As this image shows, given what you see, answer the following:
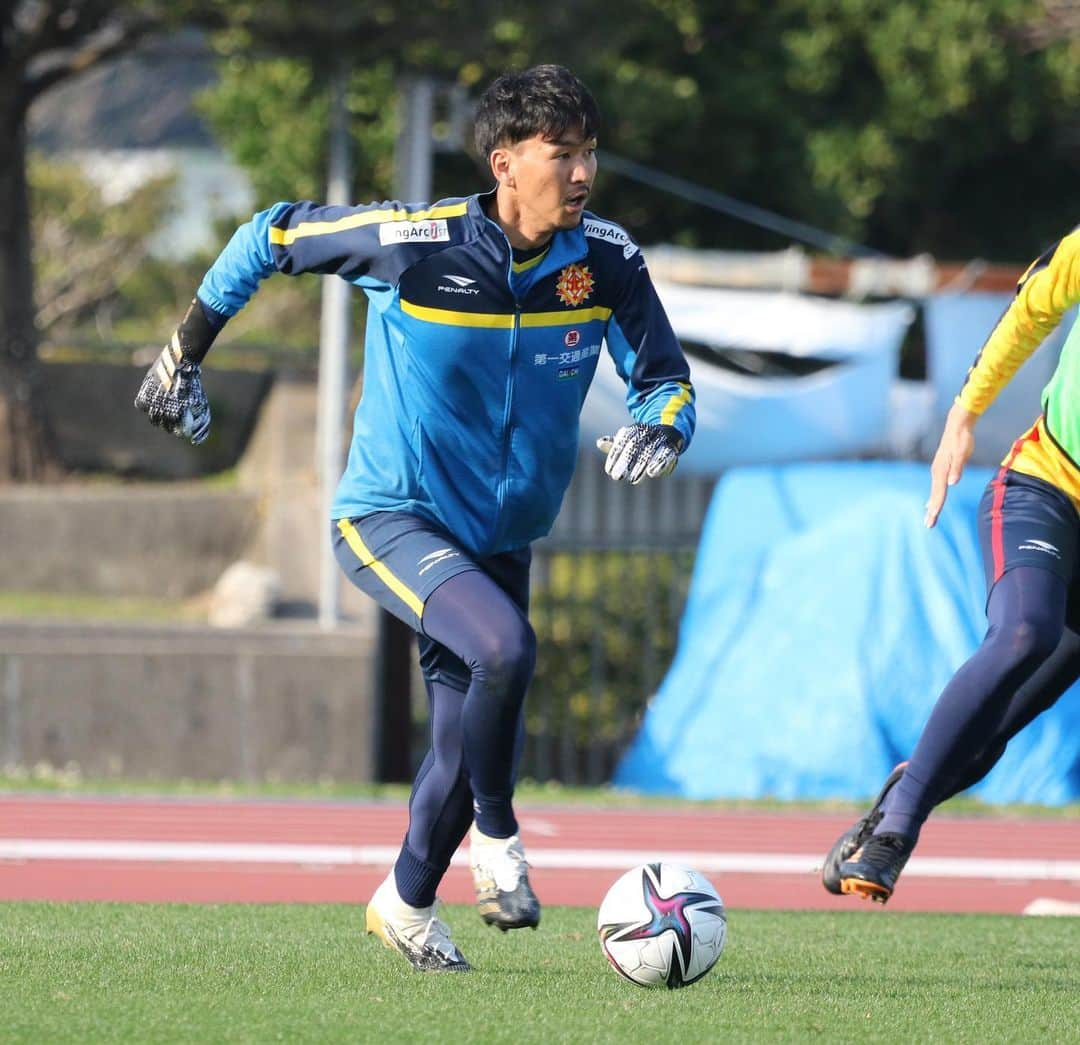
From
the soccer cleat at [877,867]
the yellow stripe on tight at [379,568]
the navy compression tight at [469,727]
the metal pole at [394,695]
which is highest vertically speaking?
the yellow stripe on tight at [379,568]

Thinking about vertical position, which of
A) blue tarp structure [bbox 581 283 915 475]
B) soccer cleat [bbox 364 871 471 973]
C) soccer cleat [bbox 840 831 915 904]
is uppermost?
soccer cleat [bbox 840 831 915 904]

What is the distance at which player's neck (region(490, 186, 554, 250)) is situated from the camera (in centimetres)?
493

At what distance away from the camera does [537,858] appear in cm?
915

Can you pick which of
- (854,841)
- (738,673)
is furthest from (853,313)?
(854,841)

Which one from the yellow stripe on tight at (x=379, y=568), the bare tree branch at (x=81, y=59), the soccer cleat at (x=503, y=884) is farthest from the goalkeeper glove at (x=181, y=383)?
the bare tree branch at (x=81, y=59)

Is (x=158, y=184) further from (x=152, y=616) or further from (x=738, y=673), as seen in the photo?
(x=738, y=673)

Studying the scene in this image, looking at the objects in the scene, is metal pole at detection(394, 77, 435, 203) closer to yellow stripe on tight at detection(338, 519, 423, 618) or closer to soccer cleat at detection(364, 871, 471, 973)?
yellow stripe on tight at detection(338, 519, 423, 618)

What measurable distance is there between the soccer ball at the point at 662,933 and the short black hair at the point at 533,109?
183 centimetres

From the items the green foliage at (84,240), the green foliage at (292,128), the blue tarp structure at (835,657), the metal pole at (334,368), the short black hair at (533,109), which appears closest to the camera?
A: the short black hair at (533,109)

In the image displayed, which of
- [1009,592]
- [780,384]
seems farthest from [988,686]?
[780,384]

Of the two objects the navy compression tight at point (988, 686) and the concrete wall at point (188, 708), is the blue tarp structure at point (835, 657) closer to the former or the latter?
the concrete wall at point (188, 708)

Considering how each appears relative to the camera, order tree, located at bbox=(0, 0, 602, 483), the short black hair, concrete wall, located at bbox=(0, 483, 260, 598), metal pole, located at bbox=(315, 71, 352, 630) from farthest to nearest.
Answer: concrete wall, located at bbox=(0, 483, 260, 598) → tree, located at bbox=(0, 0, 602, 483) → metal pole, located at bbox=(315, 71, 352, 630) → the short black hair

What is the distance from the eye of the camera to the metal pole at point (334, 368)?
14.2 meters

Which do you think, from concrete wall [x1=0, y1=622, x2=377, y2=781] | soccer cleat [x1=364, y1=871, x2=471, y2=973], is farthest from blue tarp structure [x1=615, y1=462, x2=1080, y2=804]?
soccer cleat [x1=364, y1=871, x2=471, y2=973]
